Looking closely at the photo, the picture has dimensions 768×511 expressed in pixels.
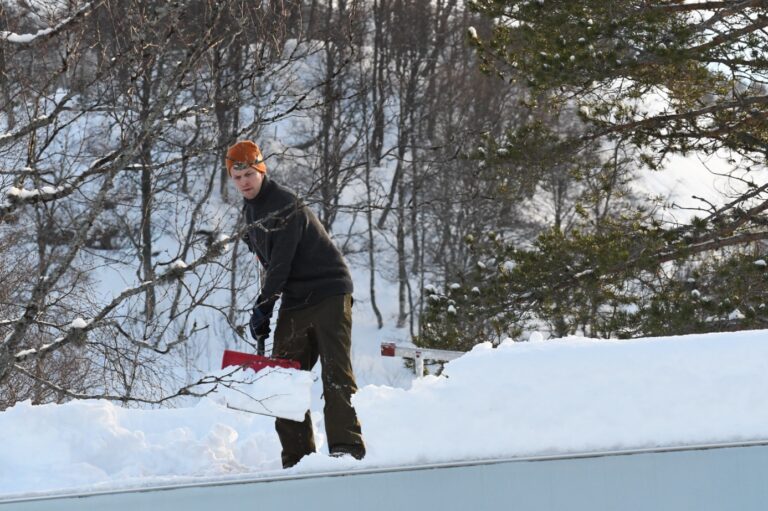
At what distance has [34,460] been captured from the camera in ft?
14.7

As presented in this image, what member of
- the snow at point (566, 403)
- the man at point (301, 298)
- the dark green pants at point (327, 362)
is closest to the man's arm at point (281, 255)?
the man at point (301, 298)

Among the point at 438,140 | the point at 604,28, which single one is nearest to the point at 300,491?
the point at 604,28

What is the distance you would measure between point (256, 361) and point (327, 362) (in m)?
0.33

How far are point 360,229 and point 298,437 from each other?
88.4 feet

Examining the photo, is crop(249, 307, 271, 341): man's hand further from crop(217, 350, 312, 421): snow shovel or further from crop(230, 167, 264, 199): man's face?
crop(230, 167, 264, 199): man's face

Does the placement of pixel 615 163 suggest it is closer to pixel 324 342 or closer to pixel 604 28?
pixel 604 28

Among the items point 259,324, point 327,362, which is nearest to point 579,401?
point 327,362

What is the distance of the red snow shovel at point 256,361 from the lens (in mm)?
4641

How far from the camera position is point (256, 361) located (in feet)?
15.4

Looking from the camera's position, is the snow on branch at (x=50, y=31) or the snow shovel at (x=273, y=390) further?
the snow on branch at (x=50, y=31)

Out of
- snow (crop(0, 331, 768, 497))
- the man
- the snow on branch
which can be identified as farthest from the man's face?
the snow on branch

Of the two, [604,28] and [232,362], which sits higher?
[604,28]

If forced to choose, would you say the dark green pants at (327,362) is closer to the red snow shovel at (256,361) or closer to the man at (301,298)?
the man at (301,298)

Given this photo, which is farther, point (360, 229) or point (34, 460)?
point (360, 229)
